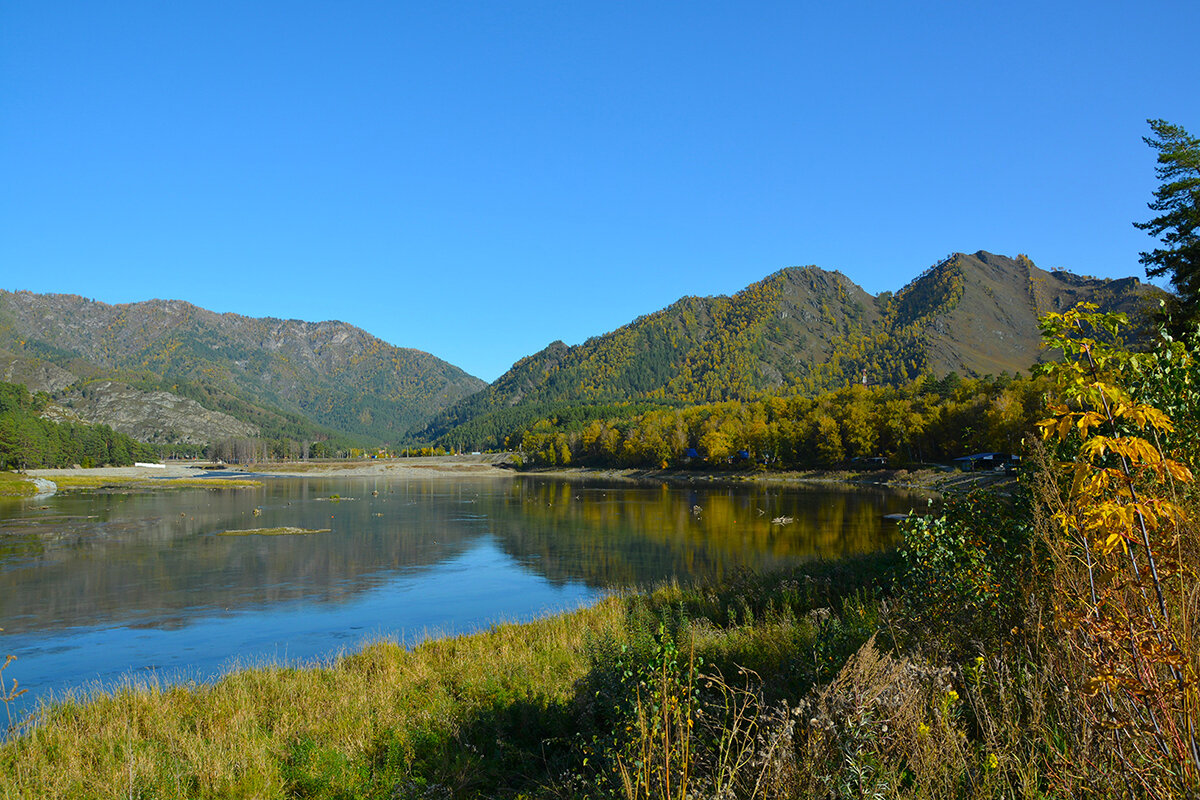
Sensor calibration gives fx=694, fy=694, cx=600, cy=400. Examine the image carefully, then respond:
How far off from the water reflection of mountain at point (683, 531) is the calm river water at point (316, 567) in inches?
8.7

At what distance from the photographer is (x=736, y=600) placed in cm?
1836

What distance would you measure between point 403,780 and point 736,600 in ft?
38.5

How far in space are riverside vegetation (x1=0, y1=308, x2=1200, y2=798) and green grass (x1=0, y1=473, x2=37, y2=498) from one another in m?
80.8

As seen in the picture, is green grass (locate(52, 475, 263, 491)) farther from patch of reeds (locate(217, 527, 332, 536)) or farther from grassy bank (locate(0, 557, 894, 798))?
grassy bank (locate(0, 557, 894, 798))

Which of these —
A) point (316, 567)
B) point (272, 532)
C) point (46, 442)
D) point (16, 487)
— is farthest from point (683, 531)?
point (46, 442)

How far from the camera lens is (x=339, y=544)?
42.2m

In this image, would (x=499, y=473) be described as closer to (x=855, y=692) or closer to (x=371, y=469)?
(x=371, y=469)

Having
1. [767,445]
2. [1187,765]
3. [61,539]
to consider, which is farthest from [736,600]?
[767,445]

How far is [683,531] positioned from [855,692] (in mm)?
42092

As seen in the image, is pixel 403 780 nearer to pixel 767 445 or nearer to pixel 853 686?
pixel 853 686

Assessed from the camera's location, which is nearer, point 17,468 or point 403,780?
point 403,780

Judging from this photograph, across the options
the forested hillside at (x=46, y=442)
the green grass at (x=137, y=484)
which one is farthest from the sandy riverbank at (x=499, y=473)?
the green grass at (x=137, y=484)

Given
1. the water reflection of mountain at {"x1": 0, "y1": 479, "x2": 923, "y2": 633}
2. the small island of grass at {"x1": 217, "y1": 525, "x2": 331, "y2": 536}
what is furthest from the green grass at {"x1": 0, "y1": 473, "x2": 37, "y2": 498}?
the small island of grass at {"x1": 217, "y1": 525, "x2": 331, "y2": 536}

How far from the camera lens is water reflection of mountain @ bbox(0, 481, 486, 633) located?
26.6 metres
